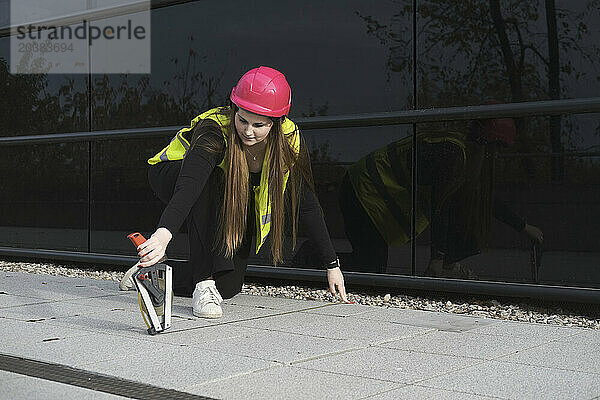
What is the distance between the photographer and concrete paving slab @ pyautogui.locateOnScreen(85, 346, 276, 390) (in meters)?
2.99

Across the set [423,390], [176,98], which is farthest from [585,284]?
[176,98]

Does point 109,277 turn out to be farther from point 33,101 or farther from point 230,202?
point 230,202

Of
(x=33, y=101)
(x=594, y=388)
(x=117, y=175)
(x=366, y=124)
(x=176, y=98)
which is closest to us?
(x=594, y=388)

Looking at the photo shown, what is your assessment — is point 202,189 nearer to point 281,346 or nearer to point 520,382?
point 281,346

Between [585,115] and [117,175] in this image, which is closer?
[585,115]

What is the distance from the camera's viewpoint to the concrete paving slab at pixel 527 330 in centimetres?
394

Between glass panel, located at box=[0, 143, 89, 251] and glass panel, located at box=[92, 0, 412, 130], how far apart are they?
501 millimetres

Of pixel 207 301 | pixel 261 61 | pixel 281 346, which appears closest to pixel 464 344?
pixel 281 346

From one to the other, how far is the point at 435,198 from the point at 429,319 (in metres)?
0.85

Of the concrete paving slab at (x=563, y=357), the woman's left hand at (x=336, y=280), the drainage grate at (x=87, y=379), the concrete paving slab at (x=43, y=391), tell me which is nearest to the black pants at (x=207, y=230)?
the woman's left hand at (x=336, y=280)

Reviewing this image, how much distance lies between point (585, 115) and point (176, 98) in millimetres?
3100

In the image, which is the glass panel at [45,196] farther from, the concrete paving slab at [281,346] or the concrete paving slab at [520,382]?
the concrete paving slab at [520,382]

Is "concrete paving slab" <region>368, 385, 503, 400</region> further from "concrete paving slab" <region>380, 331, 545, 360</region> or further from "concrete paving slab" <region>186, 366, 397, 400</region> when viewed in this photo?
"concrete paving slab" <region>380, 331, 545, 360</region>

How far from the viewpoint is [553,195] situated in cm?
452
